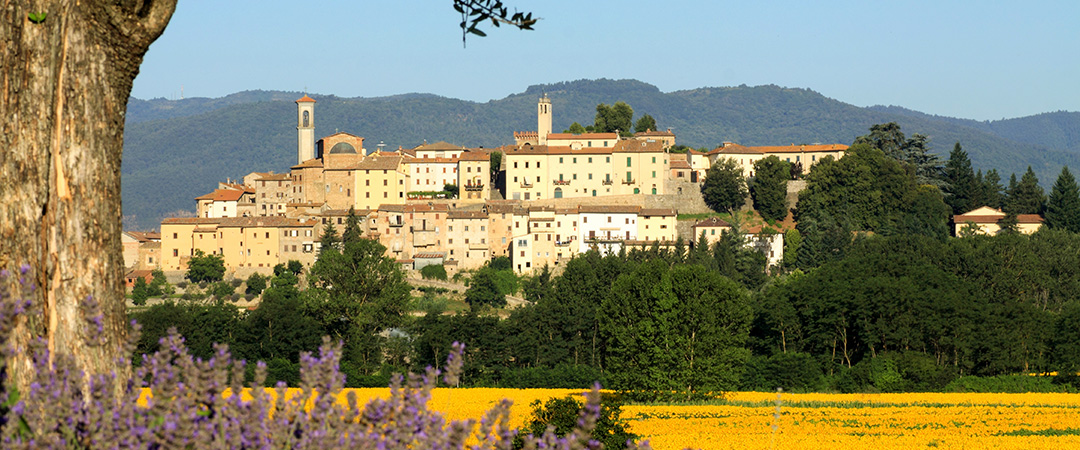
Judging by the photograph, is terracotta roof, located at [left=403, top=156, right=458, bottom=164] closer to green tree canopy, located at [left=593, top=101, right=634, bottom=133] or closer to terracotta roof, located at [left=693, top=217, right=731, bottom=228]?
green tree canopy, located at [left=593, top=101, right=634, bottom=133]

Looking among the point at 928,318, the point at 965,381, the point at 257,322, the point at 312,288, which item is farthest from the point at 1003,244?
the point at 257,322

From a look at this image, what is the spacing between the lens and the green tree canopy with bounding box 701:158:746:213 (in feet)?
306

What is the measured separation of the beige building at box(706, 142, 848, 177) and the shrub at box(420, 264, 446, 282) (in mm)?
31151

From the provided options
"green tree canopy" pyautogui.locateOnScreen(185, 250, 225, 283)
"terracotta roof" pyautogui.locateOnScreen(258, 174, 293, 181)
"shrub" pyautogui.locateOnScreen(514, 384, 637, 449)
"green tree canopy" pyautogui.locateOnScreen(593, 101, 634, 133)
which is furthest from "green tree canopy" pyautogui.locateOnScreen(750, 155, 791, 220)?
"shrub" pyautogui.locateOnScreen(514, 384, 637, 449)

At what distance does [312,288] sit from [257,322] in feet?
34.4

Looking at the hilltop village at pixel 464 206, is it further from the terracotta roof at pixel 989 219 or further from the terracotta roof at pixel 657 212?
the terracotta roof at pixel 989 219

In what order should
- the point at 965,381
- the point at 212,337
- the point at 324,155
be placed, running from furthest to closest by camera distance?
the point at 324,155 < the point at 212,337 < the point at 965,381

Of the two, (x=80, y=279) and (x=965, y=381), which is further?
(x=965, y=381)

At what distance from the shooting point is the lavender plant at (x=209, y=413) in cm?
425

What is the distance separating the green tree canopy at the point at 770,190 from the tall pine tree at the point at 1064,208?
19.8 metres

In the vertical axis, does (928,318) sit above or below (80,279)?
below

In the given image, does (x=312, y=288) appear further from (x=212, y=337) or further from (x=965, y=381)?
(x=965, y=381)

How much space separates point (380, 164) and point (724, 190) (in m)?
27.0

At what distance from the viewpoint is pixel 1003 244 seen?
73188mm
